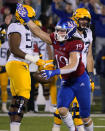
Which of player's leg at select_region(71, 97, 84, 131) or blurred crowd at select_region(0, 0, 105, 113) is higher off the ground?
blurred crowd at select_region(0, 0, 105, 113)

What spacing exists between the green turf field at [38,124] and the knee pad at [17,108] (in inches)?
53.1

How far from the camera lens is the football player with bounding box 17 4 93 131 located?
7.32 m

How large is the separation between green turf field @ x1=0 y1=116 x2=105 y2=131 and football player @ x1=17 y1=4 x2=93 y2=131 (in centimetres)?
192

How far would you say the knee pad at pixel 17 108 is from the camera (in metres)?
7.98

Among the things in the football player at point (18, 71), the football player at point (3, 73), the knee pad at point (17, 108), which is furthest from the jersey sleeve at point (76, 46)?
the football player at point (3, 73)

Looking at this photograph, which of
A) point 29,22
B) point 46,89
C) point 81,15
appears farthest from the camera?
point 46,89

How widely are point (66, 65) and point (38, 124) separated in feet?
9.67

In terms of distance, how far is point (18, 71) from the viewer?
818 centimetres

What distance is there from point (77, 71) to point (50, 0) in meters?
8.83

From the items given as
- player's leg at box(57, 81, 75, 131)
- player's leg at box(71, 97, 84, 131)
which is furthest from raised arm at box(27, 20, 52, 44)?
player's leg at box(71, 97, 84, 131)

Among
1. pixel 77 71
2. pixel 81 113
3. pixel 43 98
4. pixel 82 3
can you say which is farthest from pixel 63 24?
pixel 82 3

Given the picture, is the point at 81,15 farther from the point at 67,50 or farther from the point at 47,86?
the point at 47,86

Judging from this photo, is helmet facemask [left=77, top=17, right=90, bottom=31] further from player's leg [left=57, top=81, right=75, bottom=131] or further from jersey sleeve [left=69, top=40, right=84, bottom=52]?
player's leg [left=57, top=81, right=75, bottom=131]

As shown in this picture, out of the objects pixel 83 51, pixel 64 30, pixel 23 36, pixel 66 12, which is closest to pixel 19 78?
pixel 23 36
